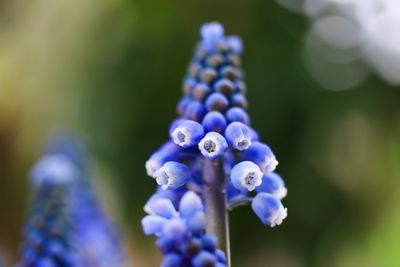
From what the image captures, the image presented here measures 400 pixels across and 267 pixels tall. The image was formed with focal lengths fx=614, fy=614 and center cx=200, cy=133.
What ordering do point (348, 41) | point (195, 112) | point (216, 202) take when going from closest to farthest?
1. point (216, 202)
2. point (195, 112)
3. point (348, 41)

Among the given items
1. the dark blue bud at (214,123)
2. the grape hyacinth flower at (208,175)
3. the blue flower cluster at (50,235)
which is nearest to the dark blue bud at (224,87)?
the grape hyacinth flower at (208,175)

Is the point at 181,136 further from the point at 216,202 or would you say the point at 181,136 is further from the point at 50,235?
the point at 50,235

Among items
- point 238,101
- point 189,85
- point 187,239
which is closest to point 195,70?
point 189,85

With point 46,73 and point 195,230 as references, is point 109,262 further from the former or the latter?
point 46,73

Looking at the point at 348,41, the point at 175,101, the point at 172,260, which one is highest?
the point at 348,41

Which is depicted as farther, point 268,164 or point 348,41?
point 348,41

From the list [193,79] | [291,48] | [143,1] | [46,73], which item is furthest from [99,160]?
[193,79]

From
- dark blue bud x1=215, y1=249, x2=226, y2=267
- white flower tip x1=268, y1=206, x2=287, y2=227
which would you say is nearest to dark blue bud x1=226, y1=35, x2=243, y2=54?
white flower tip x1=268, y1=206, x2=287, y2=227

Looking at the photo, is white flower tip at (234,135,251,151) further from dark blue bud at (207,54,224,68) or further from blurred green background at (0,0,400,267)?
blurred green background at (0,0,400,267)
